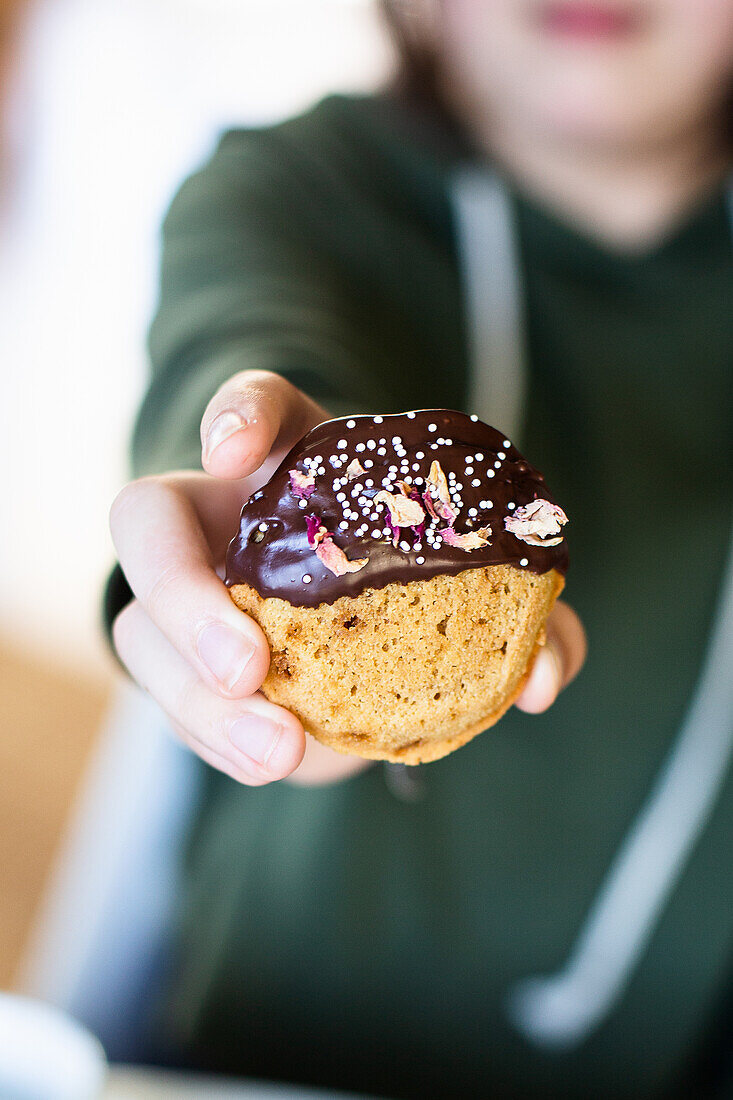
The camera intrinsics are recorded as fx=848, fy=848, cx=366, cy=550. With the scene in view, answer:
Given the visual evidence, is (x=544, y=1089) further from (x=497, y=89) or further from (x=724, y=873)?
(x=497, y=89)

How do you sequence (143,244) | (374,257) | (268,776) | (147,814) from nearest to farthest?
(268,776), (374,257), (147,814), (143,244)

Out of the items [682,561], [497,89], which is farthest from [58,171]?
[682,561]

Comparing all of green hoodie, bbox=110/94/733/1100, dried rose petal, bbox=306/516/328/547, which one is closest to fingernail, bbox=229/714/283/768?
dried rose petal, bbox=306/516/328/547

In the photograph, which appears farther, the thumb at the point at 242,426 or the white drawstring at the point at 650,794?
the white drawstring at the point at 650,794

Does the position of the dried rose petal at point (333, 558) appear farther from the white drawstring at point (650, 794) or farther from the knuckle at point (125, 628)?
the white drawstring at point (650, 794)

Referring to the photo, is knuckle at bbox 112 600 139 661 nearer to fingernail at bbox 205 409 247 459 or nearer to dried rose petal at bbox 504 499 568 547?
fingernail at bbox 205 409 247 459

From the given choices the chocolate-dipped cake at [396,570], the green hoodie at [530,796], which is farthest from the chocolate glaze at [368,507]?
the green hoodie at [530,796]

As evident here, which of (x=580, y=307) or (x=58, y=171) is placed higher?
(x=580, y=307)
